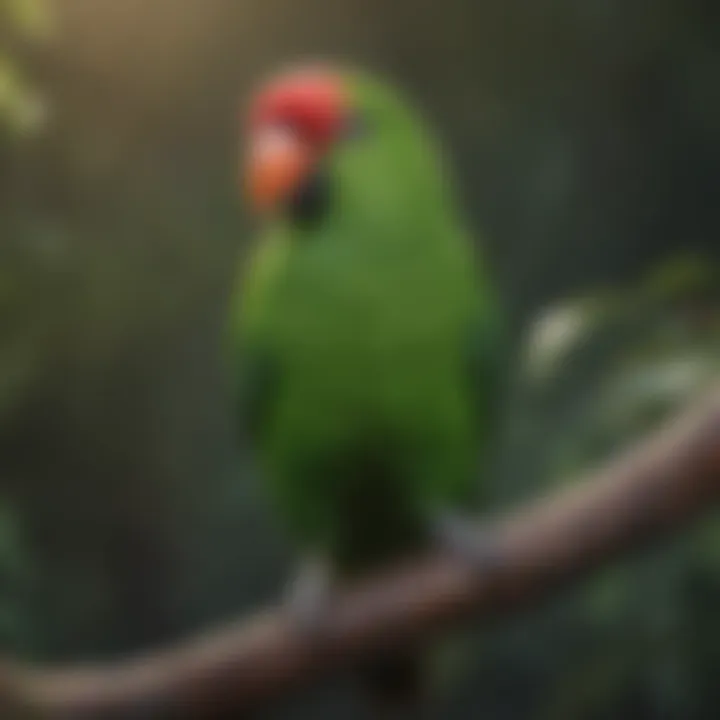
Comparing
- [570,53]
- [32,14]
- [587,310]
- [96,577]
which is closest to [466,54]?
[570,53]

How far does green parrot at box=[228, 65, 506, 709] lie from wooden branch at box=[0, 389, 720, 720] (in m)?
0.02

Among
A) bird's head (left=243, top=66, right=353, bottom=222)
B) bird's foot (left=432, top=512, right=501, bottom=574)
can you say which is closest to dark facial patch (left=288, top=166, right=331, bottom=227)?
bird's head (left=243, top=66, right=353, bottom=222)

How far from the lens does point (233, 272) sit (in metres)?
1.24

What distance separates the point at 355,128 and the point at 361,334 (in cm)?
13

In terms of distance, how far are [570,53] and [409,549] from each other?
360mm

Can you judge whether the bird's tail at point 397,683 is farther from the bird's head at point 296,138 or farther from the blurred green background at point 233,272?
the bird's head at point 296,138

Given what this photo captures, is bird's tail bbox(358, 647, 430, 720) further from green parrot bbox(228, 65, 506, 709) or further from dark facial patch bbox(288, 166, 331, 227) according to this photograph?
dark facial patch bbox(288, 166, 331, 227)

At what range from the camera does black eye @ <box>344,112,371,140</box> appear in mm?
1188

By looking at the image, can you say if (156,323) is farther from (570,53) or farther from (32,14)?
(570,53)

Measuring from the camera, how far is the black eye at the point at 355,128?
119 cm

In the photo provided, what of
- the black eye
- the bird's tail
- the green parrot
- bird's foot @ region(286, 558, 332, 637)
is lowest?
the bird's tail

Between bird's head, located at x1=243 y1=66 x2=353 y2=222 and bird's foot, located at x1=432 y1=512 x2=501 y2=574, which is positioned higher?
bird's head, located at x1=243 y1=66 x2=353 y2=222

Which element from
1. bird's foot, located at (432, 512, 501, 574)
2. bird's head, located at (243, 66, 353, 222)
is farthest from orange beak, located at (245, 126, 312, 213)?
bird's foot, located at (432, 512, 501, 574)

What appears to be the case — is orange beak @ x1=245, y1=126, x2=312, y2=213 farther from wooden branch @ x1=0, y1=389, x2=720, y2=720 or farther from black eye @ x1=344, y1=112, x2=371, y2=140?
wooden branch @ x1=0, y1=389, x2=720, y2=720
